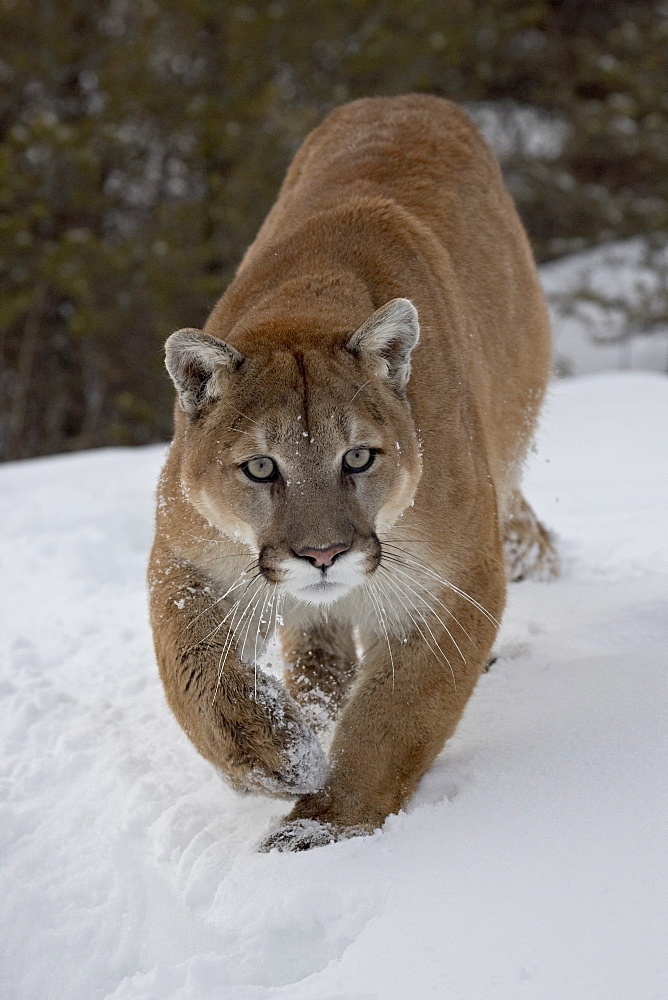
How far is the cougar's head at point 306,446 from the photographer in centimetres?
300

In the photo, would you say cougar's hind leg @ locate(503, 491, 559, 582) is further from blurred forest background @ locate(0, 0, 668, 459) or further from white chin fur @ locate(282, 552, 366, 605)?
blurred forest background @ locate(0, 0, 668, 459)

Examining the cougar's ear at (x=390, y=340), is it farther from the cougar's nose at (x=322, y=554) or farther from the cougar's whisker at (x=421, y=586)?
the cougar's nose at (x=322, y=554)

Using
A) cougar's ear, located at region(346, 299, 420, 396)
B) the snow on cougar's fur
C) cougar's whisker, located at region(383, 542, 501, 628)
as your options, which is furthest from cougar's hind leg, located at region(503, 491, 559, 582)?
cougar's ear, located at region(346, 299, 420, 396)

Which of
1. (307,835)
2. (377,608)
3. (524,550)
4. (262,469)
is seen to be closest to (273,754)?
(307,835)

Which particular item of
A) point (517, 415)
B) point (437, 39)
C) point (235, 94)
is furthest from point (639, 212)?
point (517, 415)

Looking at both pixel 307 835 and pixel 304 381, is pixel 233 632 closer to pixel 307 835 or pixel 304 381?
pixel 307 835

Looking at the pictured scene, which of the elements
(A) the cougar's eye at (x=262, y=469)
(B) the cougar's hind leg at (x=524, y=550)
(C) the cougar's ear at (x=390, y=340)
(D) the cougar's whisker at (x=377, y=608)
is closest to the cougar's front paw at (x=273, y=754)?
(D) the cougar's whisker at (x=377, y=608)

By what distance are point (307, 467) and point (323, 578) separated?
314 mm

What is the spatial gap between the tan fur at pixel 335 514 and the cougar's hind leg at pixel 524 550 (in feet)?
4.47

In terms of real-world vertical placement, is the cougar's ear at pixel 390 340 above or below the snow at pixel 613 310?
above

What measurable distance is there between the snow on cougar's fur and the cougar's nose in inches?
29.9

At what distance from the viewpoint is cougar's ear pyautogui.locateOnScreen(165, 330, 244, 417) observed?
3.20 metres

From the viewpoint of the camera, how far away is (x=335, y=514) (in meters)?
2.99

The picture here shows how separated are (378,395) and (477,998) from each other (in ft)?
5.49
